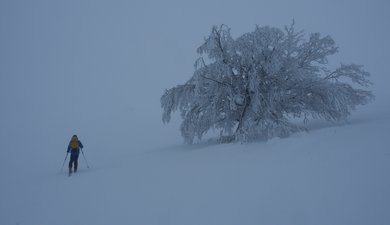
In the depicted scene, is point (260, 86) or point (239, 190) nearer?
point (239, 190)

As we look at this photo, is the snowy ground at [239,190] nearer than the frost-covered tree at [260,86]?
Yes

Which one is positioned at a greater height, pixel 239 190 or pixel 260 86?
pixel 260 86

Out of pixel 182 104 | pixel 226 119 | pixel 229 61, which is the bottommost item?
pixel 226 119

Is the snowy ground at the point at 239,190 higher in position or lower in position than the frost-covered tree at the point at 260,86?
lower

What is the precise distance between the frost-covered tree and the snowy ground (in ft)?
8.89

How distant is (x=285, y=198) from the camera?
653 centimetres

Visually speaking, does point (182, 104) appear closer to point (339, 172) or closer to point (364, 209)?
point (339, 172)

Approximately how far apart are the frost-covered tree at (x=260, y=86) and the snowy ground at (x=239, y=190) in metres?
2.71

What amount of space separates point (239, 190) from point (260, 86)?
26.5ft

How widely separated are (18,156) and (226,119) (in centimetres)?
1762

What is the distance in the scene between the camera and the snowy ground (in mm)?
6012

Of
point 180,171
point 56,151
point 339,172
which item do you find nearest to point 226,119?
point 180,171

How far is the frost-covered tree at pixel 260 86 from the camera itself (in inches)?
535

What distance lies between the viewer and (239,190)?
747 centimetres
